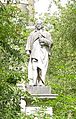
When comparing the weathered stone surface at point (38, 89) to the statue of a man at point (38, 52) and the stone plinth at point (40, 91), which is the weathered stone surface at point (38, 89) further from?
the statue of a man at point (38, 52)

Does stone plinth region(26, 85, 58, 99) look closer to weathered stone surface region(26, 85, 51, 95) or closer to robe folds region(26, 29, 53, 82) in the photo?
weathered stone surface region(26, 85, 51, 95)

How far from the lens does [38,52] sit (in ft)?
31.8

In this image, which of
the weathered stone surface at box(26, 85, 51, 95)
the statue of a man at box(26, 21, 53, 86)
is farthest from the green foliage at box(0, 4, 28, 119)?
the statue of a man at box(26, 21, 53, 86)

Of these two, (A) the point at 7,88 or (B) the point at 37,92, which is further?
(B) the point at 37,92

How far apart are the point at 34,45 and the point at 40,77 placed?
0.70m

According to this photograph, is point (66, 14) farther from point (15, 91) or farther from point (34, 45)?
point (15, 91)

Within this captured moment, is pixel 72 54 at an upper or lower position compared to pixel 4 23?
lower

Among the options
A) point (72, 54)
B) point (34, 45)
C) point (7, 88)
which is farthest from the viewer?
point (72, 54)

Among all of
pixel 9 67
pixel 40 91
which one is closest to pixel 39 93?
pixel 40 91

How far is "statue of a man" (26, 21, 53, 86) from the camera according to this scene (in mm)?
9617

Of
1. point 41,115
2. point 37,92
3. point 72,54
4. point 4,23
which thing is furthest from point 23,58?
point 72,54

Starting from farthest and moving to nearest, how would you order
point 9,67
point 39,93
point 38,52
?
1. point 38,52
2. point 39,93
3. point 9,67

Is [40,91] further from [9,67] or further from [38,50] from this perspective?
[9,67]

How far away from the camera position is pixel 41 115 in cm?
817
